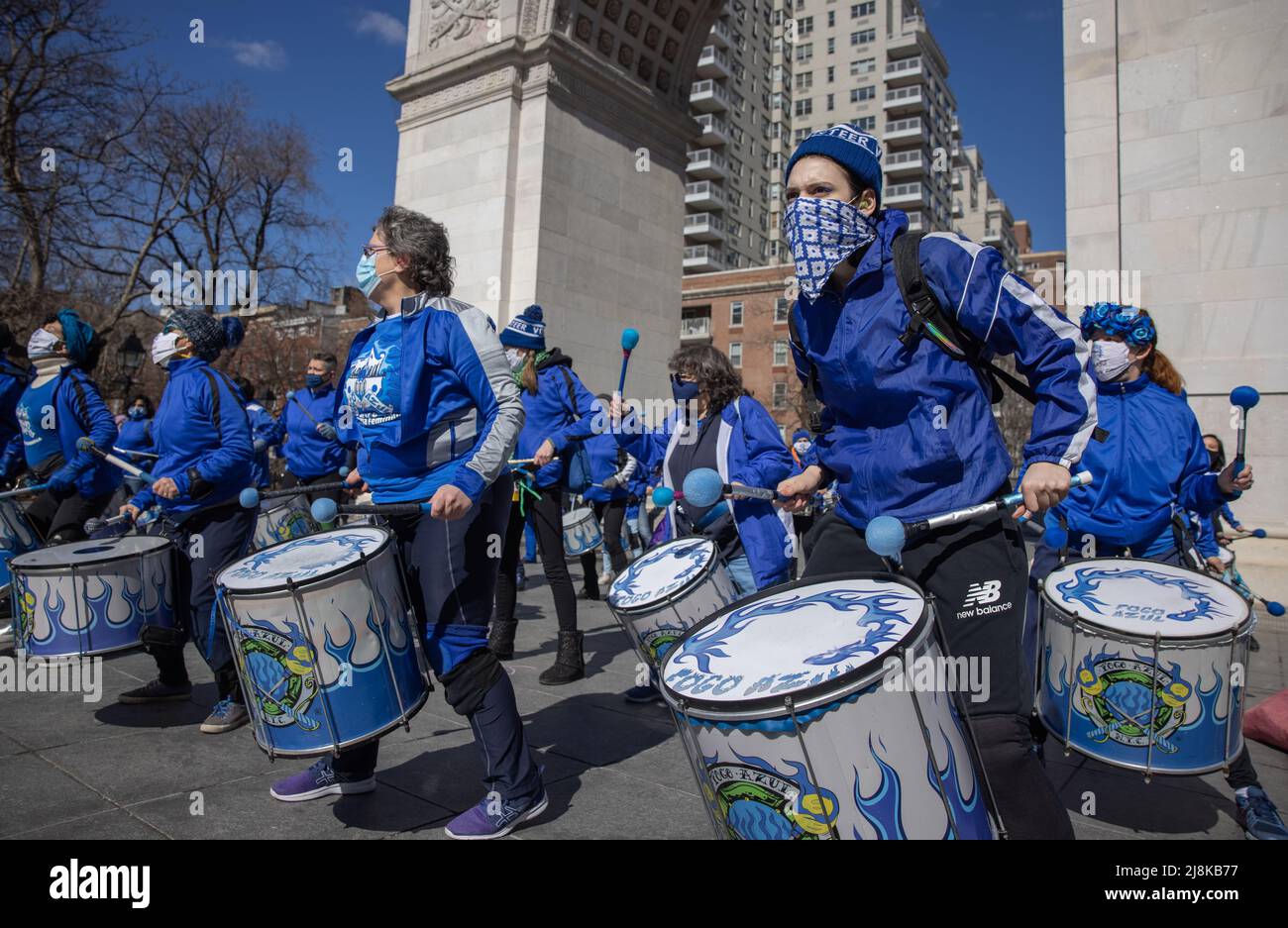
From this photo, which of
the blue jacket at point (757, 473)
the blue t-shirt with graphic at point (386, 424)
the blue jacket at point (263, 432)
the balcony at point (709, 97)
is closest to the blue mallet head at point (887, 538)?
the blue t-shirt with graphic at point (386, 424)

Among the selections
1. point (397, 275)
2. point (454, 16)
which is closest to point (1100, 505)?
point (397, 275)

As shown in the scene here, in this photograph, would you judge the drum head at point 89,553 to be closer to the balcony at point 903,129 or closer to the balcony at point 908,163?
the balcony at point 908,163

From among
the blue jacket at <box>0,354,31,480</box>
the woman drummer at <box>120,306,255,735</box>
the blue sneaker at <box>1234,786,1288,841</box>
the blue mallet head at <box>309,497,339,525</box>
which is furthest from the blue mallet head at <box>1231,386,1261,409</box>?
→ the blue jacket at <box>0,354,31,480</box>

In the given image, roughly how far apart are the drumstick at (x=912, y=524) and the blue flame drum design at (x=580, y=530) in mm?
5589

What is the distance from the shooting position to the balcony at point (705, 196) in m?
68.0

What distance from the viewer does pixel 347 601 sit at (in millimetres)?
2961

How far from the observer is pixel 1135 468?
13.0ft

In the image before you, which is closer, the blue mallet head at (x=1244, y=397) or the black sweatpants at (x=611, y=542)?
the blue mallet head at (x=1244, y=397)

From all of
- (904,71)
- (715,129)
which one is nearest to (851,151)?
(715,129)

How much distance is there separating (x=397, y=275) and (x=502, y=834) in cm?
212

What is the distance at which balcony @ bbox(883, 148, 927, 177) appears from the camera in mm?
70438

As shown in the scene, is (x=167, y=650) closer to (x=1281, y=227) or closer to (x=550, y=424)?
(x=550, y=424)

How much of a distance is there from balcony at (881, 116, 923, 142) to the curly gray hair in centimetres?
7520
